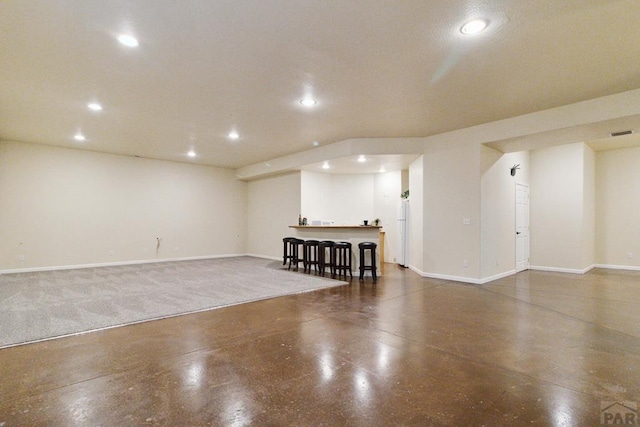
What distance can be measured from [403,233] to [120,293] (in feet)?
20.2

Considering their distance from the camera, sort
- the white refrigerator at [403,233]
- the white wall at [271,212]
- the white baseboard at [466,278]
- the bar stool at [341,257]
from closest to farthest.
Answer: the white baseboard at [466,278]
the bar stool at [341,257]
the white refrigerator at [403,233]
the white wall at [271,212]

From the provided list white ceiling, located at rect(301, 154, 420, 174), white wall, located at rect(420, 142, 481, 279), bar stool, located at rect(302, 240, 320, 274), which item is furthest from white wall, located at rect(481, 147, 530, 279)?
bar stool, located at rect(302, 240, 320, 274)

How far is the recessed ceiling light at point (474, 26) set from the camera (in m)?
2.65

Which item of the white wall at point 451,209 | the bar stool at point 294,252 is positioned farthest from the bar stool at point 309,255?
the white wall at point 451,209

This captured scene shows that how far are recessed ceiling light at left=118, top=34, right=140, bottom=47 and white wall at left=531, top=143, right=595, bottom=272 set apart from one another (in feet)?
28.4

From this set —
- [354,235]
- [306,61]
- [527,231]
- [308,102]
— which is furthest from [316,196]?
[306,61]

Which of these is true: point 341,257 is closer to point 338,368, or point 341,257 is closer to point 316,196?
point 316,196

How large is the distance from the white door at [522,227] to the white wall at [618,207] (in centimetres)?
210

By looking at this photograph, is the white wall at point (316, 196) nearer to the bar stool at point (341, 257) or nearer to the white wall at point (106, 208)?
the bar stool at point (341, 257)

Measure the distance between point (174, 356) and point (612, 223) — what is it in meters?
9.99

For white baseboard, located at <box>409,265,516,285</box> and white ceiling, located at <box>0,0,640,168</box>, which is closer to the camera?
white ceiling, located at <box>0,0,640,168</box>

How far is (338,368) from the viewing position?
2393 millimetres

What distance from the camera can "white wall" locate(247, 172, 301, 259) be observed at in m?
8.75

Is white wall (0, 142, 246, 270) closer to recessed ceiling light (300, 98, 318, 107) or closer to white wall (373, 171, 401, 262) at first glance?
white wall (373, 171, 401, 262)
